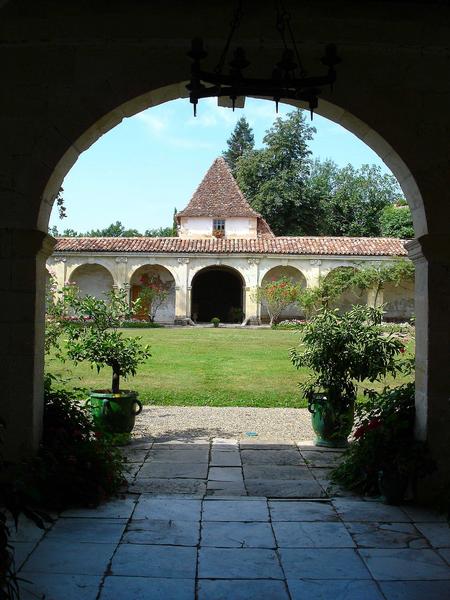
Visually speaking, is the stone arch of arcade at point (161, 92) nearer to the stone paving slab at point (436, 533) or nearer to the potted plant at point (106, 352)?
the stone paving slab at point (436, 533)

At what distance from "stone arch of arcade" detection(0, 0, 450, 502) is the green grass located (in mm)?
3143

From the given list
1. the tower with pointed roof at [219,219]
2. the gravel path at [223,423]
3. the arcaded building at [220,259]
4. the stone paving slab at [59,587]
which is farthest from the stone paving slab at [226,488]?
the tower with pointed roof at [219,219]

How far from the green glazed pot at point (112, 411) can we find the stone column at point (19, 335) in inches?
98.6

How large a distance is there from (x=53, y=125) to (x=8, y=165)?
469mm

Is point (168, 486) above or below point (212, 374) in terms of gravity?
below

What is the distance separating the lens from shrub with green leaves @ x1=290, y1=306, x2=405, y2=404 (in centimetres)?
700

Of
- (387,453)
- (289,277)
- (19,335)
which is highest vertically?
(289,277)

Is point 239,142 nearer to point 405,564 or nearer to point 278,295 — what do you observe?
point 278,295

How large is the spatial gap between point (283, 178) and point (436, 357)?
111 feet

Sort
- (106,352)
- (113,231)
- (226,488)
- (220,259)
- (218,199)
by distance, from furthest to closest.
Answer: (113,231)
(218,199)
(220,259)
(106,352)
(226,488)

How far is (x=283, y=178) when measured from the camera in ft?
124

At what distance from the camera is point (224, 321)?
99.5 feet

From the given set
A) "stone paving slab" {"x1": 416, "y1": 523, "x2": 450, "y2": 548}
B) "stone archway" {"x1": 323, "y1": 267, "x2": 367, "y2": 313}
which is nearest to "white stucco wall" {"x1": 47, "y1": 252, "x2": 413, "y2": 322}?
"stone archway" {"x1": 323, "y1": 267, "x2": 367, "y2": 313}

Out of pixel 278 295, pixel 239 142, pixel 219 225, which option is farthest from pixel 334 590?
pixel 239 142
